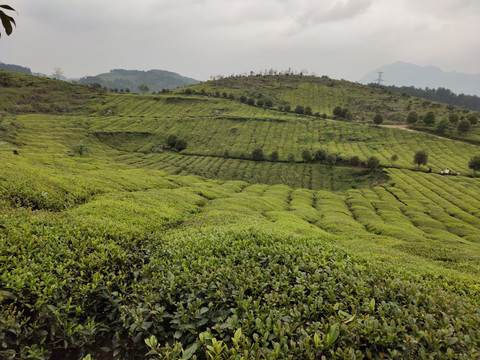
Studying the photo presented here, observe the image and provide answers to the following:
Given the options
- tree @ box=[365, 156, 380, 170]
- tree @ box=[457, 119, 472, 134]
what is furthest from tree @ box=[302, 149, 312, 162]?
tree @ box=[457, 119, 472, 134]

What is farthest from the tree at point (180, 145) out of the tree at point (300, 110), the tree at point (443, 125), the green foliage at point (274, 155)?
the tree at point (443, 125)

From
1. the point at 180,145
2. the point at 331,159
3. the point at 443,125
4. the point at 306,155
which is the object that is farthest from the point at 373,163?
the point at 180,145

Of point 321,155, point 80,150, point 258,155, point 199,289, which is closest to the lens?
point 199,289

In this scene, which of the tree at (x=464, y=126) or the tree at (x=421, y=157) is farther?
the tree at (x=464, y=126)

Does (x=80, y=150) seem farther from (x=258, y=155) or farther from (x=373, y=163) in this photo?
(x=373, y=163)

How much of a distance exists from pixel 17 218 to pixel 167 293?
743cm

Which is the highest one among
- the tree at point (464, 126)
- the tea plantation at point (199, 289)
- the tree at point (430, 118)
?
the tree at point (430, 118)

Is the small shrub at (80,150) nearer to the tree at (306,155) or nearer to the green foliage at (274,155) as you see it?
the green foliage at (274,155)

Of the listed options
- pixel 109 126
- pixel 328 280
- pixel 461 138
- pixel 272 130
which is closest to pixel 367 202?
pixel 328 280

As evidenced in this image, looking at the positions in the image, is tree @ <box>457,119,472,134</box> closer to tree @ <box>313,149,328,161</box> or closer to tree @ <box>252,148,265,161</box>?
tree @ <box>313,149,328,161</box>

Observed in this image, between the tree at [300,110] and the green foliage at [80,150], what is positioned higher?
the tree at [300,110]

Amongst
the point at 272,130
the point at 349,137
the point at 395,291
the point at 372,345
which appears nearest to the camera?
the point at 372,345

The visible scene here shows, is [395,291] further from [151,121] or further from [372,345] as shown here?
[151,121]

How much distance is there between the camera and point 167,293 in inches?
237
